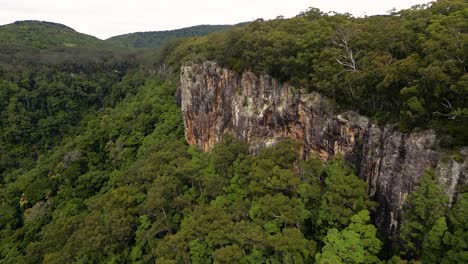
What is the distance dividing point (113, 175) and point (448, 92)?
46964 millimetres

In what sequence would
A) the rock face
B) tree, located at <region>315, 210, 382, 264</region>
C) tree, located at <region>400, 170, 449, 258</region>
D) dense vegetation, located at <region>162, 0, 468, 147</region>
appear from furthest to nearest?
the rock face < dense vegetation, located at <region>162, 0, 468, 147</region> < tree, located at <region>315, 210, 382, 264</region> < tree, located at <region>400, 170, 449, 258</region>

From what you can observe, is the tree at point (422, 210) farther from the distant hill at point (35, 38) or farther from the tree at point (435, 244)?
the distant hill at point (35, 38)

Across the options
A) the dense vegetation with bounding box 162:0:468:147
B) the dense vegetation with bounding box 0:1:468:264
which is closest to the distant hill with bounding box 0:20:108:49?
the dense vegetation with bounding box 0:1:468:264

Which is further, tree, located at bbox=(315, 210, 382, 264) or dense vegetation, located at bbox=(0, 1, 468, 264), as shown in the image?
dense vegetation, located at bbox=(0, 1, 468, 264)

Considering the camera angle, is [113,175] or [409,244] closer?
[409,244]

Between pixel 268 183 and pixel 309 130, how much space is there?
22.2ft

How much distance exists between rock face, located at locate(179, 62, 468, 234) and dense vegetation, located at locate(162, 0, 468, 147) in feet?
3.86

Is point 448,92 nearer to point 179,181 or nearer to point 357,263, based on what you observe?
point 357,263

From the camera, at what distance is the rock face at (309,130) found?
2167cm

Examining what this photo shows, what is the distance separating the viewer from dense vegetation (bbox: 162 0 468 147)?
69.5 ft

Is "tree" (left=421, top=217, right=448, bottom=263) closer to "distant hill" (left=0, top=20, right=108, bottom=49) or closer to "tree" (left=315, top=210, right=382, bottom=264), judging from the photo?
"tree" (left=315, top=210, right=382, bottom=264)

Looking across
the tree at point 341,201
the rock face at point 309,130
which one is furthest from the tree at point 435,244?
the tree at point 341,201

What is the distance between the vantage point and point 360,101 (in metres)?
26.7

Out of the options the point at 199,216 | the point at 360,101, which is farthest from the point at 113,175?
the point at 360,101
